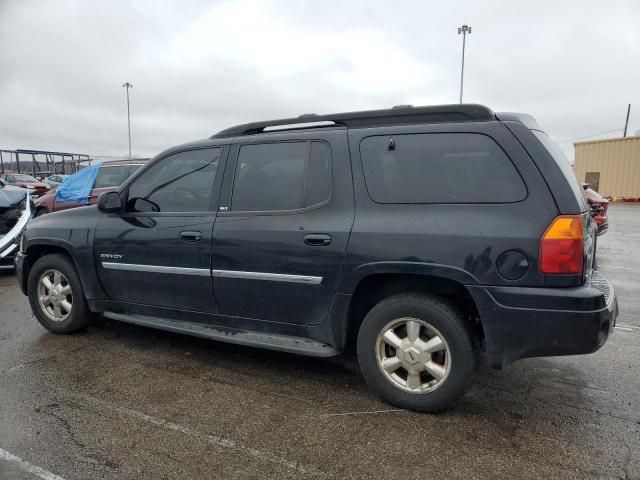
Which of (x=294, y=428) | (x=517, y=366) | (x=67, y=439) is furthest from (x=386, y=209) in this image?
(x=67, y=439)

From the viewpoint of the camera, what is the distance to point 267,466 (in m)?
2.53

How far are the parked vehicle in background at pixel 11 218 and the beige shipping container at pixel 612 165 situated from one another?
25476 millimetres

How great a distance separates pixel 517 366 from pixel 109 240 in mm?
3484

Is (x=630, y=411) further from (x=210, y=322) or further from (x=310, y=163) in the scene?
(x=210, y=322)

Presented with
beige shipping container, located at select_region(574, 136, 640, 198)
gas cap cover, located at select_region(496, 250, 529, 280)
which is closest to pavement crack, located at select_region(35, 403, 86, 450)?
gas cap cover, located at select_region(496, 250, 529, 280)

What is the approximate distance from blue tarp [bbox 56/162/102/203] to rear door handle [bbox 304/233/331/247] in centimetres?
816

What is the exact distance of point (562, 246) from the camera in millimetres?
2645

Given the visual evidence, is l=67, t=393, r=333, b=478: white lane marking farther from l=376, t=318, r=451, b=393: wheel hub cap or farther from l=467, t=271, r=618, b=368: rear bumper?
l=467, t=271, r=618, b=368: rear bumper

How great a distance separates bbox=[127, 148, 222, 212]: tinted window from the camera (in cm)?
383

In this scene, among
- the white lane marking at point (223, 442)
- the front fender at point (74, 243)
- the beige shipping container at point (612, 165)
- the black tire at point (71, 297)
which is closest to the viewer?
the white lane marking at point (223, 442)

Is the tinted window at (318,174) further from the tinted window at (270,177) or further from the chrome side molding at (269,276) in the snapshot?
the chrome side molding at (269,276)

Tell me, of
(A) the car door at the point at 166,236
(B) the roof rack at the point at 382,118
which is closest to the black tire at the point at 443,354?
(B) the roof rack at the point at 382,118

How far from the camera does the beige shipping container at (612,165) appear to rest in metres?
25.7

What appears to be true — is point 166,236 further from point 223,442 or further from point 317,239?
point 223,442
